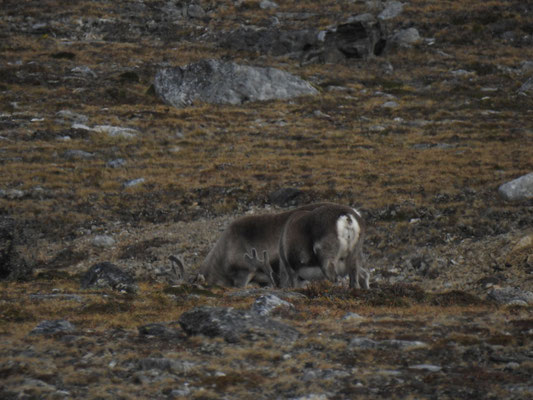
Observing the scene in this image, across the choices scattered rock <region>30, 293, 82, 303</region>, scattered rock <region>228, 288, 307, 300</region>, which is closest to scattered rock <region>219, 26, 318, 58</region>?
scattered rock <region>228, 288, 307, 300</region>

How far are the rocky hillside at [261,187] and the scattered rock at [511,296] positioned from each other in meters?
0.06

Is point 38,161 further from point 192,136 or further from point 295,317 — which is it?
point 295,317

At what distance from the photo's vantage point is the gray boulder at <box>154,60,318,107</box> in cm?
4534

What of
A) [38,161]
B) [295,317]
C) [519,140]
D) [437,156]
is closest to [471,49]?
[519,140]

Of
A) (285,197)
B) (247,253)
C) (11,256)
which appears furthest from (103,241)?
(247,253)

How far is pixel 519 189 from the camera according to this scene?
71.8 ft

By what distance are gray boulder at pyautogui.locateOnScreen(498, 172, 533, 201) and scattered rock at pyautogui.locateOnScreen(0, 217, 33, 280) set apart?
1522 cm

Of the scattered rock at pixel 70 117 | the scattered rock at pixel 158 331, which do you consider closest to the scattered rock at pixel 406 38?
the scattered rock at pixel 70 117

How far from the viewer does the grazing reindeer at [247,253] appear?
1636 centimetres

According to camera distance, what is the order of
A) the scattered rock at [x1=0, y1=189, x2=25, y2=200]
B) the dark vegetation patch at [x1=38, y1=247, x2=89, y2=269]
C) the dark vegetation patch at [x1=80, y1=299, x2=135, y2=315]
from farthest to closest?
the scattered rock at [x1=0, y1=189, x2=25, y2=200] → the dark vegetation patch at [x1=38, y1=247, x2=89, y2=269] → the dark vegetation patch at [x1=80, y1=299, x2=135, y2=315]

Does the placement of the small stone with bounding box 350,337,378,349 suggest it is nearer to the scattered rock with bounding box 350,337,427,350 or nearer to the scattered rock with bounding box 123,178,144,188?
the scattered rock with bounding box 350,337,427,350

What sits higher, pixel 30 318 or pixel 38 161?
pixel 30 318

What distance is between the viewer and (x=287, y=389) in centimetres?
740

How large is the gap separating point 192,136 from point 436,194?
18.0m
